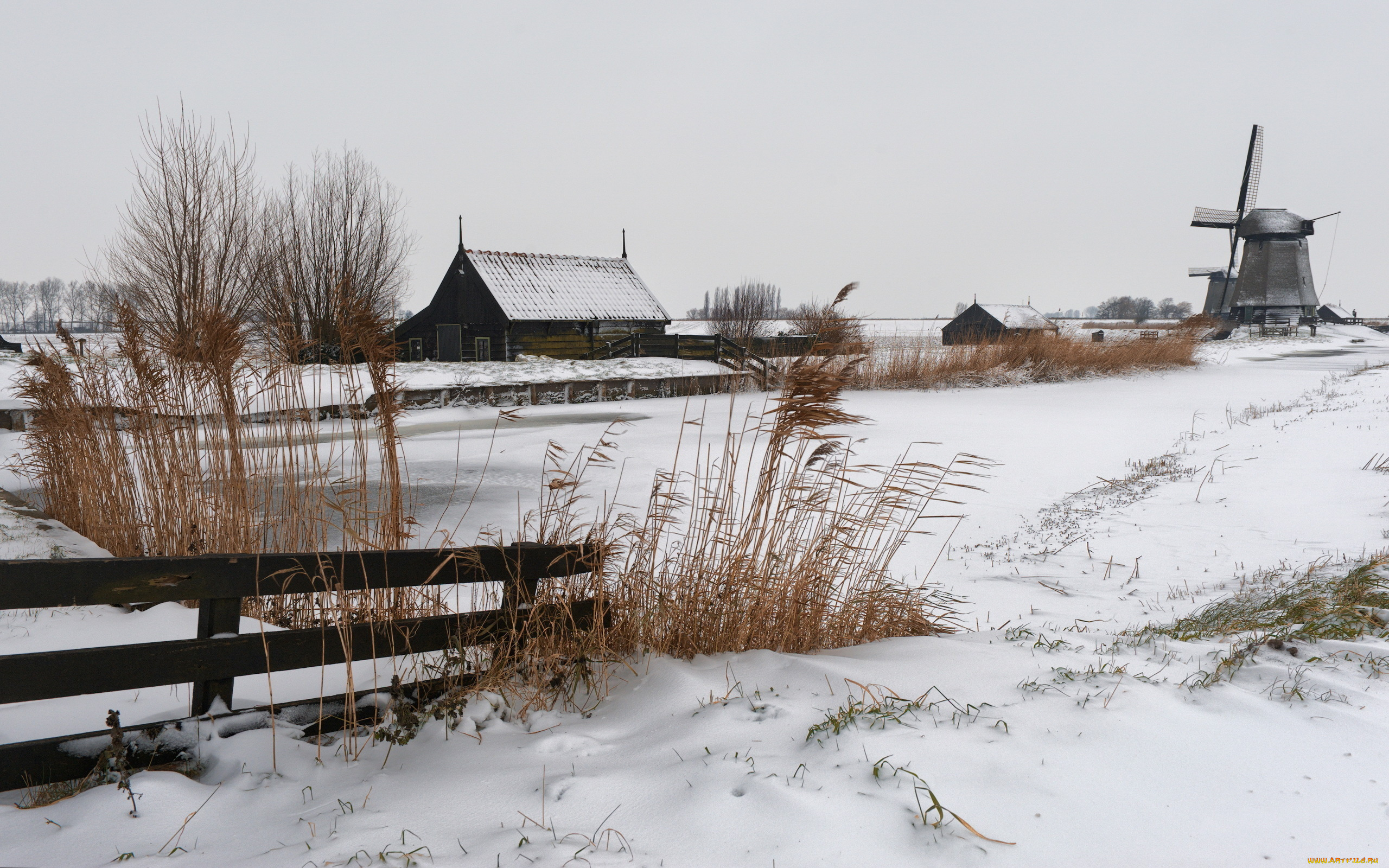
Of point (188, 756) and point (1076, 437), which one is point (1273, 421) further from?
point (188, 756)

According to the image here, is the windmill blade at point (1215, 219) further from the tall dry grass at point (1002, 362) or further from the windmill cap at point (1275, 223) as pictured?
the tall dry grass at point (1002, 362)

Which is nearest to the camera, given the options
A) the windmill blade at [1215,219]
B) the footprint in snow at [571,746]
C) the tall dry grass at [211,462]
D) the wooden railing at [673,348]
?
the footprint in snow at [571,746]

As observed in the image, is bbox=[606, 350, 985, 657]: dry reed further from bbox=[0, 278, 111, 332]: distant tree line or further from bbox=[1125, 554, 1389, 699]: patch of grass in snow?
bbox=[0, 278, 111, 332]: distant tree line

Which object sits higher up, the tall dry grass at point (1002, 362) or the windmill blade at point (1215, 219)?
the windmill blade at point (1215, 219)

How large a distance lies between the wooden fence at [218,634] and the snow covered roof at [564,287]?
65.2ft

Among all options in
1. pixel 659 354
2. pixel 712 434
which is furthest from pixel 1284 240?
pixel 712 434

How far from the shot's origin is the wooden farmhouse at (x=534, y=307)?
22766mm

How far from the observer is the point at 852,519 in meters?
3.75

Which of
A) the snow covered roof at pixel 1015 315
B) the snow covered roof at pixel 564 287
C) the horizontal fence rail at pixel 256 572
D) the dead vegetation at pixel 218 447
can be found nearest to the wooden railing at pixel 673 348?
the snow covered roof at pixel 564 287

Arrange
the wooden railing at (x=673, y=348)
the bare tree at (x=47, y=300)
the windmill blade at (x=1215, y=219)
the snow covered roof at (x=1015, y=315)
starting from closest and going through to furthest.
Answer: the wooden railing at (x=673, y=348) < the snow covered roof at (x=1015, y=315) < the windmill blade at (x=1215, y=219) < the bare tree at (x=47, y=300)

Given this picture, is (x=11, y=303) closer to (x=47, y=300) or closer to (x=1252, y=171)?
(x=47, y=300)

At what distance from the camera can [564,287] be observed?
23938mm

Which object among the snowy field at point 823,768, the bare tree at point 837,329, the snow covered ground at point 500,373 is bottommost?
the snowy field at point 823,768

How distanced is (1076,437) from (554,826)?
9.93 m
